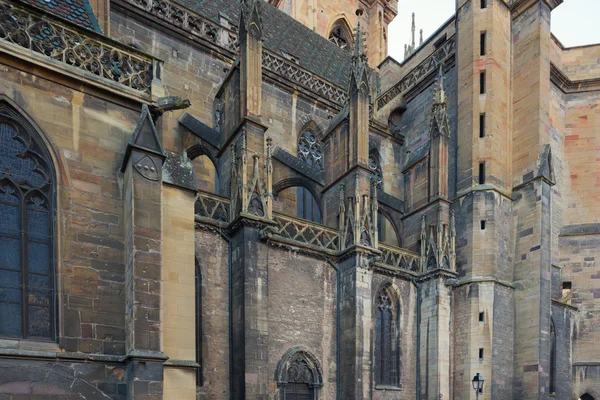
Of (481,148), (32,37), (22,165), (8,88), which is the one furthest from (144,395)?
(481,148)

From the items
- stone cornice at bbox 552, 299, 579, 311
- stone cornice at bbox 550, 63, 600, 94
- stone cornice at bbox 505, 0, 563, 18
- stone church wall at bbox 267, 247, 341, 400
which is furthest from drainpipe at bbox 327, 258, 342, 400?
stone cornice at bbox 550, 63, 600, 94

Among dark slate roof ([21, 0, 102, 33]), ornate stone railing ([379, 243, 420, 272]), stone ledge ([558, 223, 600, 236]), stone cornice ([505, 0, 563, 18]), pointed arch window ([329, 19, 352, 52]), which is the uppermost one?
pointed arch window ([329, 19, 352, 52])

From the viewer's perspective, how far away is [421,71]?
2050 cm

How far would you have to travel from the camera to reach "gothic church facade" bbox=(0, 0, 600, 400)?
6.59 metres

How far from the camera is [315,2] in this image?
1144 inches

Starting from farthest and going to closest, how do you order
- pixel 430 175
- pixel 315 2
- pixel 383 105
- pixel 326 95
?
pixel 315 2, pixel 383 105, pixel 326 95, pixel 430 175

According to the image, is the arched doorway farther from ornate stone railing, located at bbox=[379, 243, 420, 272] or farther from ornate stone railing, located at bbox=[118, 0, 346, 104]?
ornate stone railing, located at bbox=[118, 0, 346, 104]

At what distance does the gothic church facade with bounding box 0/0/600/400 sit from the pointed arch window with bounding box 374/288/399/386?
0.07 metres

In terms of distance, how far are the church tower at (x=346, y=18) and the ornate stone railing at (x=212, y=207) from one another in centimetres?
1885

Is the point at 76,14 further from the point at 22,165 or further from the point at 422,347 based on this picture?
the point at 422,347

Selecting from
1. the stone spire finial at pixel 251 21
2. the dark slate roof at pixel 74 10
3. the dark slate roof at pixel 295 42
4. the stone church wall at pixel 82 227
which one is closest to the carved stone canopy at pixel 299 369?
the stone church wall at pixel 82 227

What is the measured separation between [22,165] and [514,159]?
49.3 feet

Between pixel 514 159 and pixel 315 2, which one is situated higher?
pixel 315 2

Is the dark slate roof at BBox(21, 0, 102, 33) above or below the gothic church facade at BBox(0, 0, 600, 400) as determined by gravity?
above
